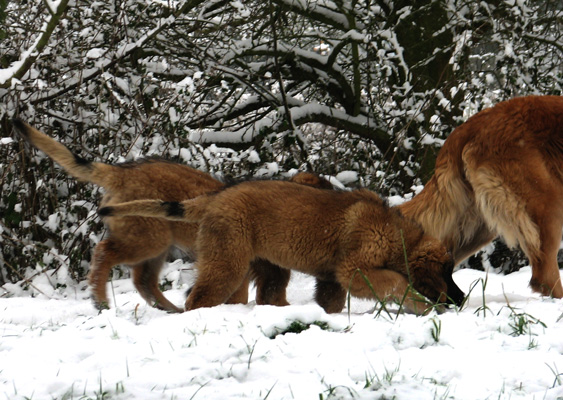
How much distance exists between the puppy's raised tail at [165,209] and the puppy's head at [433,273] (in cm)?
150

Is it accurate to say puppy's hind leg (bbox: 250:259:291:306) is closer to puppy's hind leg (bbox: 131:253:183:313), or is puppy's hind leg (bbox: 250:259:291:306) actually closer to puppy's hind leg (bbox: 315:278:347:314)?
puppy's hind leg (bbox: 315:278:347:314)

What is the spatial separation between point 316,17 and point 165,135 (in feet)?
9.15

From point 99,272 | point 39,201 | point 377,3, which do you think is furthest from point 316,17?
point 99,272

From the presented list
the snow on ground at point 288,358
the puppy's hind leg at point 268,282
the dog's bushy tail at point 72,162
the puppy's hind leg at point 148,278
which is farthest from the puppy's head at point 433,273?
the dog's bushy tail at point 72,162

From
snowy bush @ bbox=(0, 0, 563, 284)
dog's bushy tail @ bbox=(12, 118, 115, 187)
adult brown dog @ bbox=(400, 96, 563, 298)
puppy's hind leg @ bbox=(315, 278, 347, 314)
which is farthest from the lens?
snowy bush @ bbox=(0, 0, 563, 284)

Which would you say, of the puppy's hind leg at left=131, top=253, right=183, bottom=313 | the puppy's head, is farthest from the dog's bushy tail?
the puppy's head

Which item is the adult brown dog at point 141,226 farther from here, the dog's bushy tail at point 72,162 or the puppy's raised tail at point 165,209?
the puppy's raised tail at point 165,209

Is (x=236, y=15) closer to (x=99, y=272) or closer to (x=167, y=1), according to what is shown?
(x=167, y=1)

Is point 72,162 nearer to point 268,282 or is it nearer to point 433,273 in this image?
point 268,282

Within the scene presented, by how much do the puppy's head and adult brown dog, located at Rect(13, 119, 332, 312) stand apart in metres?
1.10

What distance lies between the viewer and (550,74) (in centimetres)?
797

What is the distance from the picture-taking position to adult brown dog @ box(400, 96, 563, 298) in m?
4.64

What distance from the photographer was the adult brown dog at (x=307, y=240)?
424 centimetres

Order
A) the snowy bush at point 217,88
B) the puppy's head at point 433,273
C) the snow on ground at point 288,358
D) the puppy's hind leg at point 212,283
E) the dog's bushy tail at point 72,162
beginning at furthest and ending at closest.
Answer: the snowy bush at point 217,88 → the dog's bushy tail at point 72,162 → the puppy's head at point 433,273 → the puppy's hind leg at point 212,283 → the snow on ground at point 288,358
